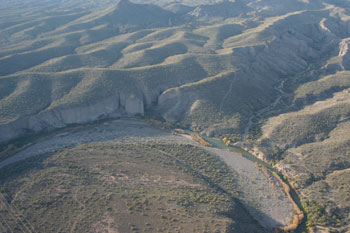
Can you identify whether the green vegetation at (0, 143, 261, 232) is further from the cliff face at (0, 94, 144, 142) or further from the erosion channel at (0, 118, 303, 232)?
the cliff face at (0, 94, 144, 142)

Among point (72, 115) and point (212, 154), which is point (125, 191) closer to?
point (212, 154)

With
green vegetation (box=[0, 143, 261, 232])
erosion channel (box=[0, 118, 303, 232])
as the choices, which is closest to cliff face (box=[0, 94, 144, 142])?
erosion channel (box=[0, 118, 303, 232])

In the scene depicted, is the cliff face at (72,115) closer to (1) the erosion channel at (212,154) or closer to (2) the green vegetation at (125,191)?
(1) the erosion channel at (212,154)

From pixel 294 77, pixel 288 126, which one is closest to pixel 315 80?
pixel 294 77

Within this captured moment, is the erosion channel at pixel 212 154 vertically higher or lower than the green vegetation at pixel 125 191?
lower

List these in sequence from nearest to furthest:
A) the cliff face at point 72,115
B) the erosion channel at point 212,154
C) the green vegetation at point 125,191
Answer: the green vegetation at point 125,191, the erosion channel at point 212,154, the cliff face at point 72,115

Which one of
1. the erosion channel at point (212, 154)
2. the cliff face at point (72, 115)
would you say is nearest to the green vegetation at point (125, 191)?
the erosion channel at point (212, 154)

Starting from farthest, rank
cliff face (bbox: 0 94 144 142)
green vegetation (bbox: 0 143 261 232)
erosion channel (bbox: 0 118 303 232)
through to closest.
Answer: cliff face (bbox: 0 94 144 142) < erosion channel (bbox: 0 118 303 232) < green vegetation (bbox: 0 143 261 232)

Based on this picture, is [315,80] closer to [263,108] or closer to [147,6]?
[263,108]
